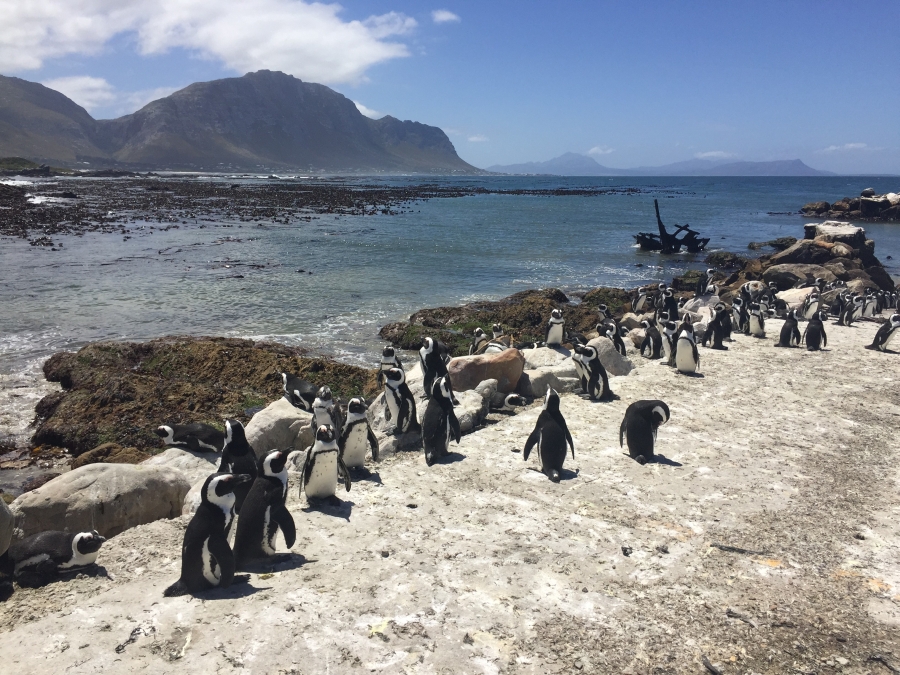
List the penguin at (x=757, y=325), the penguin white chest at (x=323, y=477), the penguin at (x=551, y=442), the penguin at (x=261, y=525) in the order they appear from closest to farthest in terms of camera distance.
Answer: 1. the penguin at (x=261, y=525)
2. the penguin white chest at (x=323, y=477)
3. the penguin at (x=551, y=442)
4. the penguin at (x=757, y=325)

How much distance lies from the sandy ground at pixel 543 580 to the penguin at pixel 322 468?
24 centimetres

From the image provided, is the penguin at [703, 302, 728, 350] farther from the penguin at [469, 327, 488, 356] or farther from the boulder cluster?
the boulder cluster

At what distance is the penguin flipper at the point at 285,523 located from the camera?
5.11 metres

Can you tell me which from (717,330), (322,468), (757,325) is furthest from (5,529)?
(757,325)

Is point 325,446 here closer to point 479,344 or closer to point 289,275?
point 479,344

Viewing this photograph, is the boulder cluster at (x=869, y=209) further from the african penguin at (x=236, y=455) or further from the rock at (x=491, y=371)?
the african penguin at (x=236, y=455)

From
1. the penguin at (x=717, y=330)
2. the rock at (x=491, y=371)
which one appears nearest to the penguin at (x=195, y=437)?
the rock at (x=491, y=371)

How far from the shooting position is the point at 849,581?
493 cm

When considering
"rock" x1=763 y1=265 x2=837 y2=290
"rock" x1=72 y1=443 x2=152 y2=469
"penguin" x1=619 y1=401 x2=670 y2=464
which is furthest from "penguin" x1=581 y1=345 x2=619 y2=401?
"rock" x1=763 y1=265 x2=837 y2=290

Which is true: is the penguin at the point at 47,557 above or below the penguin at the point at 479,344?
above

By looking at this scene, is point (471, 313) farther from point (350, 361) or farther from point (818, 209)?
point (818, 209)

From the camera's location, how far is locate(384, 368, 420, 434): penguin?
27.0 ft

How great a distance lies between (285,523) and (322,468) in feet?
3.51

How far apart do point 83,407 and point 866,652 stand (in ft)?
35.8
